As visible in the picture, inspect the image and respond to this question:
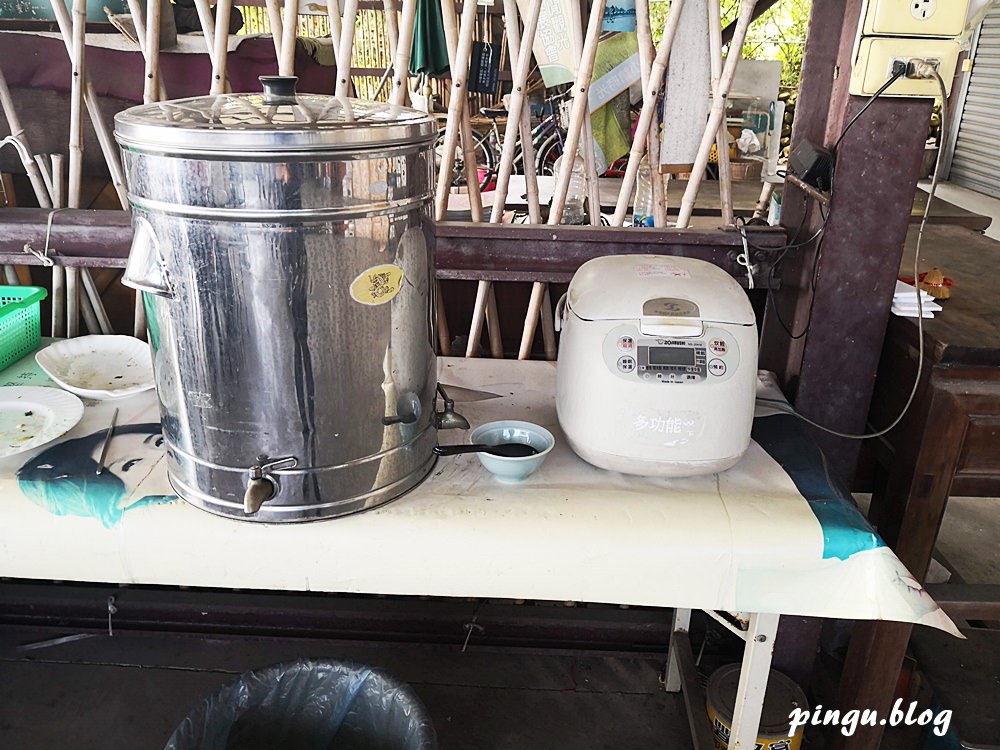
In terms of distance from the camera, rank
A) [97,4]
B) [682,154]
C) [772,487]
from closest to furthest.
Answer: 1. [772,487]
2. [682,154]
3. [97,4]

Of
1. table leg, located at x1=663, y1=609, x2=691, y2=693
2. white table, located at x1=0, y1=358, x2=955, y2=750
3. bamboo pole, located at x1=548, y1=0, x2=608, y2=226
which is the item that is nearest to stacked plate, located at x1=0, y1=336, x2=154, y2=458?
white table, located at x1=0, y1=358, x2=955, y2=750

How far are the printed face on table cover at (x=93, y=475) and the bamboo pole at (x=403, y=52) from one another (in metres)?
0.76

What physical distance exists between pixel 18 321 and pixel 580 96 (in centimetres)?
119

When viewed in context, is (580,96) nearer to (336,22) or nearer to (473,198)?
(473,198)

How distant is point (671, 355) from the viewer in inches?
44.0

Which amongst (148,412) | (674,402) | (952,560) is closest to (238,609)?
(148,412)

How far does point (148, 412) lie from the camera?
4.54 ft

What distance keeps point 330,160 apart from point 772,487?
2.64ft

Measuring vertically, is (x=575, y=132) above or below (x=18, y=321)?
above

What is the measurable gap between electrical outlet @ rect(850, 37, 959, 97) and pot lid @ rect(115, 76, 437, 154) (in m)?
0.73

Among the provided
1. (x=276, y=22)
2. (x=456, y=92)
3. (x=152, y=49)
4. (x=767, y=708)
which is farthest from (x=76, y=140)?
(x=767, y=708)

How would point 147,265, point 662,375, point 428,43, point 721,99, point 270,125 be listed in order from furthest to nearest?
point 428,43, point 721,99, point 662,375, point 147,265, point 270,125

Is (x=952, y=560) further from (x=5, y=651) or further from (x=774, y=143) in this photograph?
(x=5, y=651)

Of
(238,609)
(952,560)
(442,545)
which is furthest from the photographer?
(952,560)
